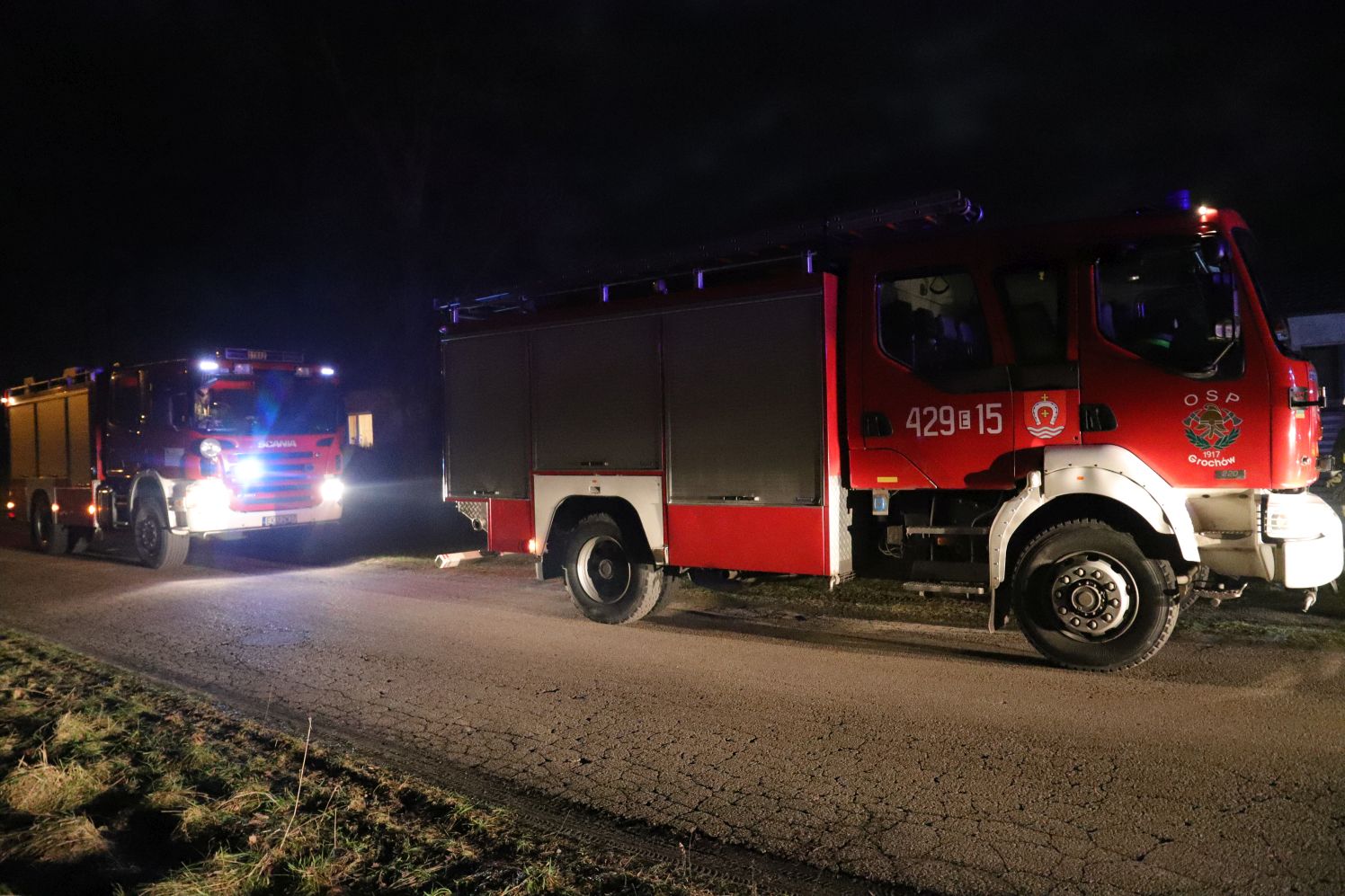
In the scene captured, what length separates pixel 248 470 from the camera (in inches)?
521

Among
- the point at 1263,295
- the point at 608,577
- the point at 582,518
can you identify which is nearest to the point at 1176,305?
the point at 1263,295

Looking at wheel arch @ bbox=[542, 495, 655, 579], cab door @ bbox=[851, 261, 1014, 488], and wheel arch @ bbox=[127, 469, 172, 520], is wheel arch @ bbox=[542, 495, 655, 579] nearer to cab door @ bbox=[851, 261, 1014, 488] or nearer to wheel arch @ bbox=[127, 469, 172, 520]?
cab door @ bbox=[851, 261, 1014, 488]

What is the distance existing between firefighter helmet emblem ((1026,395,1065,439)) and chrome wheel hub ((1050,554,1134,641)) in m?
0.82

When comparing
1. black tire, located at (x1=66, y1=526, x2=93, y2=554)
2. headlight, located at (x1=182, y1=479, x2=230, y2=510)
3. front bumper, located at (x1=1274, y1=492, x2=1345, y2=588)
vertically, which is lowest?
black tire, located at (x1=66, y1=526, x2=93, y2=554)

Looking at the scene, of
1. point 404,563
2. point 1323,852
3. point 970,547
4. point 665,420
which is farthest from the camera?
point 404,563

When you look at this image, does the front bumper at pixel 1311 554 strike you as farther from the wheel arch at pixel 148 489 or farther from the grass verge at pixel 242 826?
the wheel arch at pixel 148 489

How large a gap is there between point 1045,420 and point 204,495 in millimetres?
10683

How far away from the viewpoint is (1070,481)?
635 cm

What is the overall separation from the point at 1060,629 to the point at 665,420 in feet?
11.2

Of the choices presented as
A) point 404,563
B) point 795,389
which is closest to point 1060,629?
point 795,389

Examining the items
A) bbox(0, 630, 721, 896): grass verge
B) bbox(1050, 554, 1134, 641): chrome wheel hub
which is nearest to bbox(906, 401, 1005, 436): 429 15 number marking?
bbox(1050, 554, 1134, 641): chrome wheel hub

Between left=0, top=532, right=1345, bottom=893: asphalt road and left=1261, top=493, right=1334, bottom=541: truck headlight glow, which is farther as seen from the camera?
left=1261, top=493, right=1334, bottom=541: truck headlight glow

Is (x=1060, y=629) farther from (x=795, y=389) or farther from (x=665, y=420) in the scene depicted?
(x=665, y=420)

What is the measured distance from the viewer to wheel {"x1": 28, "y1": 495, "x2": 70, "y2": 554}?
52.5 feet
